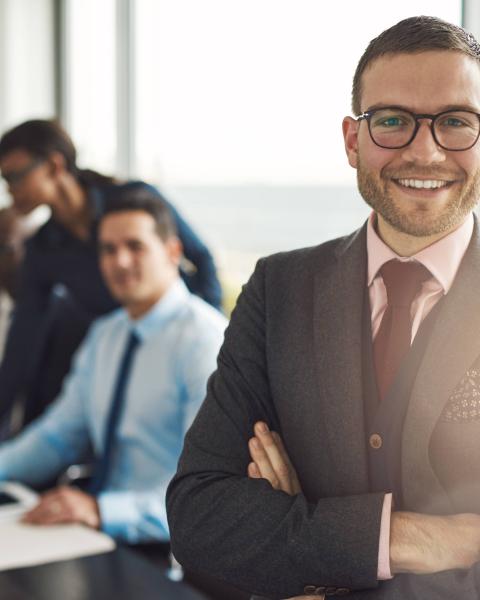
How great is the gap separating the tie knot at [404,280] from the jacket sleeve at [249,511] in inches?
9.1

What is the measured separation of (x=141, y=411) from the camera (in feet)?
8.56

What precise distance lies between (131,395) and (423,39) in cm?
160

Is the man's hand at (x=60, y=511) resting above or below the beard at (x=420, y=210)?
below

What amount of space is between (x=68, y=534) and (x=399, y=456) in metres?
1.15

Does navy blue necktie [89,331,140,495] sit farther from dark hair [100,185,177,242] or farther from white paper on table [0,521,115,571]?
dark hair [100,185,177,242]

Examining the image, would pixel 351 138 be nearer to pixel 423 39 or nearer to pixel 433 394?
pixel 423 39

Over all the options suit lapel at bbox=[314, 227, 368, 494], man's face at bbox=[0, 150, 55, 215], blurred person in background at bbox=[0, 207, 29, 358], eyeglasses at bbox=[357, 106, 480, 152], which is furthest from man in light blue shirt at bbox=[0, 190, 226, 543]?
eyeglasses at bbox=[357, 106, 480, 152]

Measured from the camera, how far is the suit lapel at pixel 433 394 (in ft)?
4.35

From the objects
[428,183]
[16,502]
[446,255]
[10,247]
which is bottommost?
[16,502]

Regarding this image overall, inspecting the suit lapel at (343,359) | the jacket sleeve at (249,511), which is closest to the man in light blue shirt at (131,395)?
the jacket sleeve at (249,511)

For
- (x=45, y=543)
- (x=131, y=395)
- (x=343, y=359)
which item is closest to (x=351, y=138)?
(x=343, y=359)

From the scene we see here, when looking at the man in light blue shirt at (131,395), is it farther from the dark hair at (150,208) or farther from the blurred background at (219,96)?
the blurred background at (219,96)

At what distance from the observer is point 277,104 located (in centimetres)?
317

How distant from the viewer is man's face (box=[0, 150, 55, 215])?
3275 millimetres
